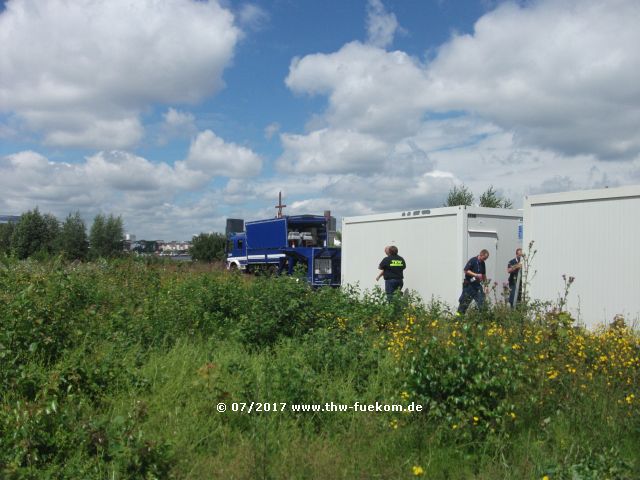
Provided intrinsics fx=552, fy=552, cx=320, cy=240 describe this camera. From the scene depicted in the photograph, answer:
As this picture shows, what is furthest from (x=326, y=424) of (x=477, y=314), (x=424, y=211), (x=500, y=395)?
(x=424, y=211)

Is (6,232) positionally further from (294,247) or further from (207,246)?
(294,247)

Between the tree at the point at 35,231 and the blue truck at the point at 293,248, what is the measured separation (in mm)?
23848

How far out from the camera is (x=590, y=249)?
29.4 ft

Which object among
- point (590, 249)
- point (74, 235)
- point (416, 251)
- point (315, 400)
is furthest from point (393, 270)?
point (74, 235)

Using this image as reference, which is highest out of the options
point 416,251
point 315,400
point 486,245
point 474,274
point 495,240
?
point 495,240

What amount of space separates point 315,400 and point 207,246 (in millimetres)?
35291

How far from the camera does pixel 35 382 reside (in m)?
4.80

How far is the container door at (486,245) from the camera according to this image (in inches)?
454

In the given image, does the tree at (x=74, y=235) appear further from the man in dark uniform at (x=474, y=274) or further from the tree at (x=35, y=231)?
the man in dark uniform at (x=474, y=274)

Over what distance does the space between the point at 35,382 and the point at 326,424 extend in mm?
2550

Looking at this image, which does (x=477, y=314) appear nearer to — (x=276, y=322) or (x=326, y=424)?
(x=276, y=322)

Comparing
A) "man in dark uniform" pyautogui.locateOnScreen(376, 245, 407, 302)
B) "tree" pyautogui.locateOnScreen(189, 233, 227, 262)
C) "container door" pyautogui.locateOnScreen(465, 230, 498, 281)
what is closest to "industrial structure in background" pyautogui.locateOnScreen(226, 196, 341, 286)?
"man in dark uniform" pyautogui.locateOnScreen(376, 245, 407, 302)

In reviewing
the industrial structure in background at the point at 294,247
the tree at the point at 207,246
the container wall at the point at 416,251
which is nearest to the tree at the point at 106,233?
the tree at the point at 207,246

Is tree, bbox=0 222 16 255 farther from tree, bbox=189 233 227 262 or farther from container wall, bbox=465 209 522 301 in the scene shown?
container wall, bbox=465 209 522 301
